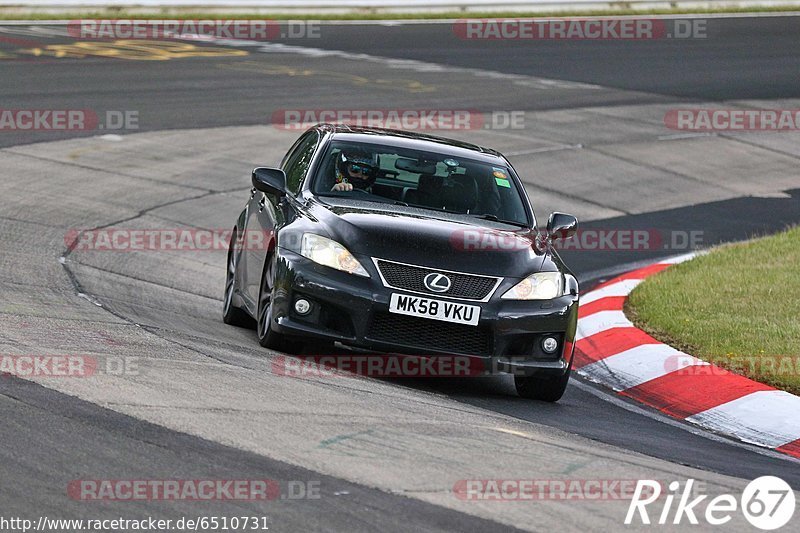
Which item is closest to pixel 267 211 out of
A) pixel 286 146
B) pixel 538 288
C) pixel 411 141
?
pixel 411 141

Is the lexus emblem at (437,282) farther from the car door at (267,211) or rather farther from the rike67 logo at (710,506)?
the rike67 logo at (710,506)

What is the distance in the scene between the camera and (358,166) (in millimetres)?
9594

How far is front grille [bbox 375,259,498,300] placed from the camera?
322 inches

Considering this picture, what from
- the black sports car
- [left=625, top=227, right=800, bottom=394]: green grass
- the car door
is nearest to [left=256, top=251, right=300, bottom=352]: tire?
the black sports car

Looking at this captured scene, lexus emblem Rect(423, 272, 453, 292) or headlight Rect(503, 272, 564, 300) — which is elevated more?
lexus emblem Rect(423, 272, 453, 292)

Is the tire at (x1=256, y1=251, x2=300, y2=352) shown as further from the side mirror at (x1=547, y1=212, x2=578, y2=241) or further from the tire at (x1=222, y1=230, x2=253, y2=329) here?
the side mirror at (x1=547, y1=212, x2=578, y2=241)

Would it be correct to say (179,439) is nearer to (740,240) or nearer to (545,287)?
(545,287)

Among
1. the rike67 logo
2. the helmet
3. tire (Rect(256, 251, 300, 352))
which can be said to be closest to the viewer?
the rike67 logo

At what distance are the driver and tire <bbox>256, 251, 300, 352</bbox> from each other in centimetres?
83

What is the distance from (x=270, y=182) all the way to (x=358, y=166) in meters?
0.63

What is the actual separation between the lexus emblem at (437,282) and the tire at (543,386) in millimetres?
881

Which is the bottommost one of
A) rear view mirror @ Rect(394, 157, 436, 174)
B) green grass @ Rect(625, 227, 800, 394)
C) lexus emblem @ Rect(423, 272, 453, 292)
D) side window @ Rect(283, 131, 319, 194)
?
green grass @ Rect(625, 227, 800, 394)

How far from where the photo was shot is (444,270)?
8227 millimetres

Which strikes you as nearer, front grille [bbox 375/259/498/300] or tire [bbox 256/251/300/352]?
front grille [bbox 375/259/498/300]
